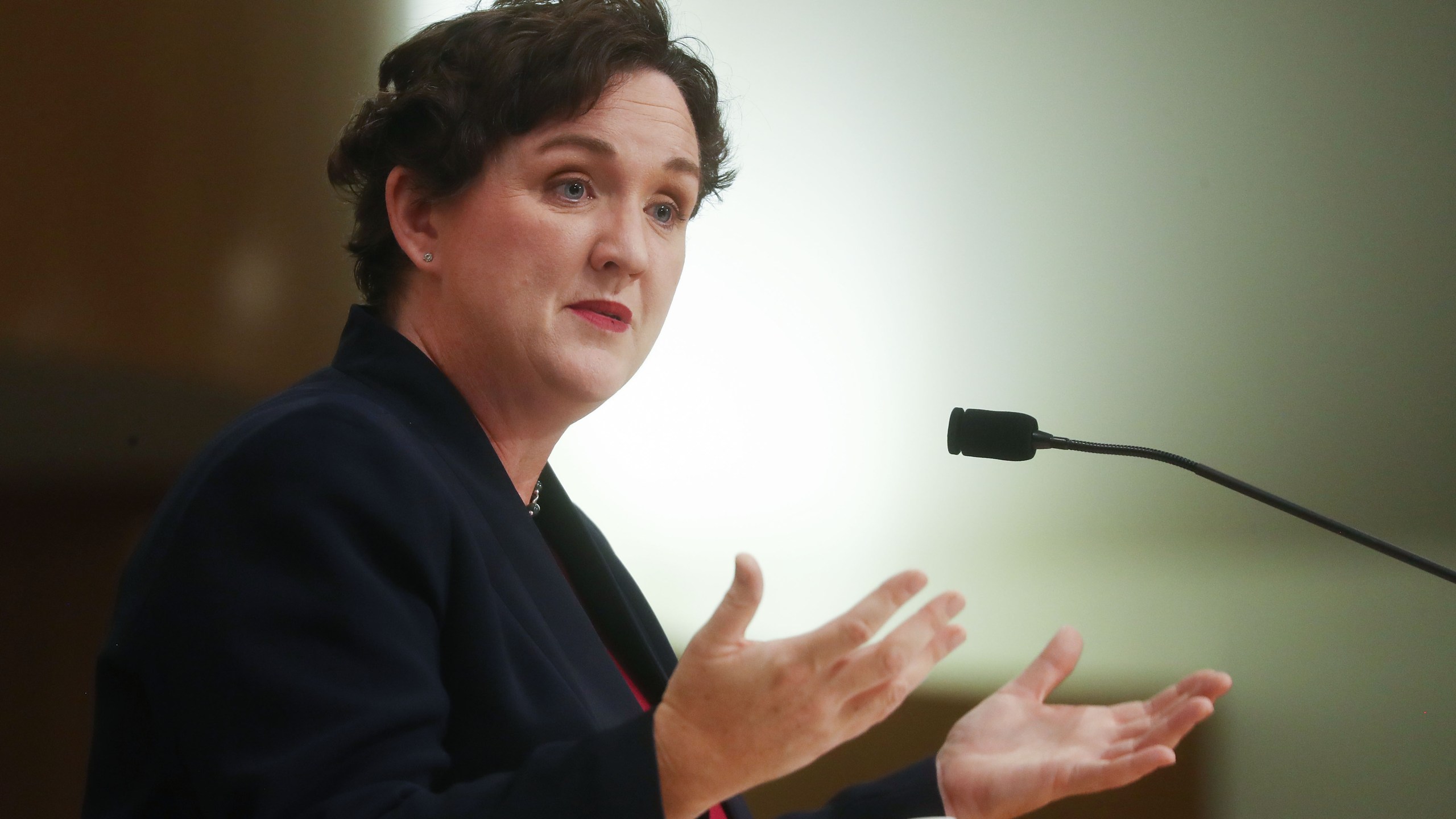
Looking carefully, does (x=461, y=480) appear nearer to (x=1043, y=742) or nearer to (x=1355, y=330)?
(x=1043, y=742)

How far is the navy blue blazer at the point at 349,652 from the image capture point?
66 cm

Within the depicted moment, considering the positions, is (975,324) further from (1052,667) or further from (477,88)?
(477,88)

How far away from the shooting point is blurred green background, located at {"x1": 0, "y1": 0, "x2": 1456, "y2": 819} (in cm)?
144

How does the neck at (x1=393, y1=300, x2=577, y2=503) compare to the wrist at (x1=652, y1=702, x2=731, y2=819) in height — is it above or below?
above

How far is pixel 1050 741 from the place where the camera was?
3.24 ft

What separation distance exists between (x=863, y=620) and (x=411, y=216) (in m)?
0.72

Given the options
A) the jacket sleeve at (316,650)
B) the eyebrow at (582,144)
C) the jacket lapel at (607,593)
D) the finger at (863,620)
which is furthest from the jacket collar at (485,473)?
the finger at (863,620)

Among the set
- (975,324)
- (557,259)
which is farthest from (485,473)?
(975,324)

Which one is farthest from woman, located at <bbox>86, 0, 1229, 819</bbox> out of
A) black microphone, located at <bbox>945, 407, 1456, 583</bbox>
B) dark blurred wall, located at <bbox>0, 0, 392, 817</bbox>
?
dark blurred wall, located at <bbox>0, 0, 392, 817</bbox>


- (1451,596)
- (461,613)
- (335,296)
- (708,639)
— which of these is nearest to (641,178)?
(461,613)

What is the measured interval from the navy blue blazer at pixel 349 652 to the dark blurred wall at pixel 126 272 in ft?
2.02

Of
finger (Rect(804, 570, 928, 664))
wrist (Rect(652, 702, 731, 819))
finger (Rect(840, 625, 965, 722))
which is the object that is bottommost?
wrist (Rect(652, 702, 731, 819))

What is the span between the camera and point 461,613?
0.81 metres

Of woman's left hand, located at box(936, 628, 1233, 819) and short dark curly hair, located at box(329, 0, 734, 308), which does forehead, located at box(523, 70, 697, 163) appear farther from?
woman's left hand, located at box(936, 628, 1233, 819)
